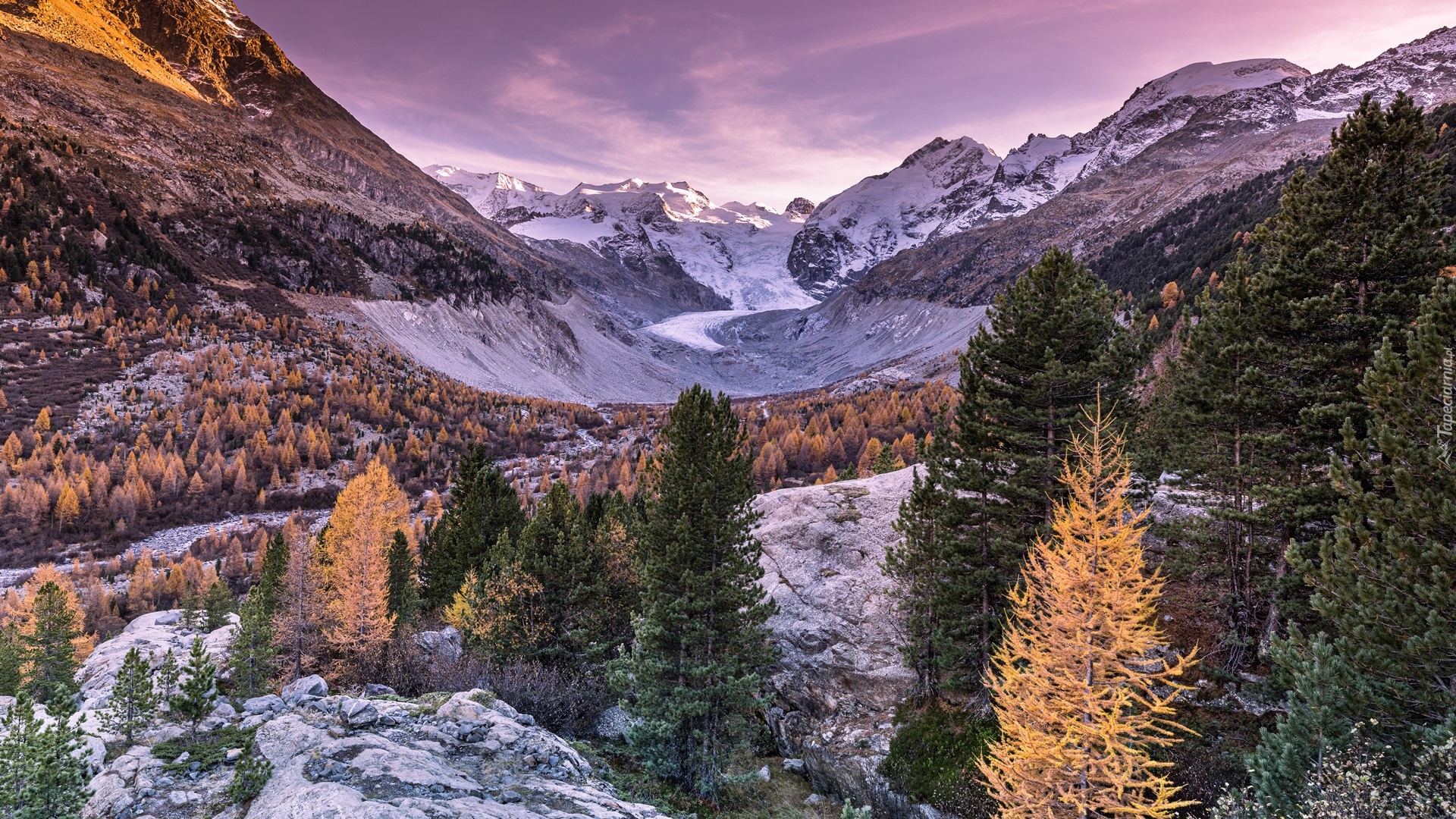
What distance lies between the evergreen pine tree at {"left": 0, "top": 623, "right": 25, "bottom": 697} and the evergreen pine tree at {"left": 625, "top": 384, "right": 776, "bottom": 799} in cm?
2828

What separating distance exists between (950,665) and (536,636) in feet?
55.8

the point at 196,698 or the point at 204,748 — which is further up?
the point at 196,698

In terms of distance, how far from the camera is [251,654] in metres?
23.1

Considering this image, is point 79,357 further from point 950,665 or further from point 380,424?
point 950,665

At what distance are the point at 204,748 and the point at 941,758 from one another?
17713 mm

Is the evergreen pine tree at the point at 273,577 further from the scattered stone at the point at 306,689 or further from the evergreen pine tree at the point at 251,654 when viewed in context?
the scattered stone at the point at 306,689

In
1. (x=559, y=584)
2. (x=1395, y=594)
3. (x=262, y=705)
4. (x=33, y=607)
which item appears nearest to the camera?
(x=1395, y=594)

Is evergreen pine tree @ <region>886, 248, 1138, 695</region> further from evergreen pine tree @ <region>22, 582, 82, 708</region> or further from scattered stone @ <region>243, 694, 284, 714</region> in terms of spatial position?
evergreen pine tree @ <region>22, 582, 82, 708</region>

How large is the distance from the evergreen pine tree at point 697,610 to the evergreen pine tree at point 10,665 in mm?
28278

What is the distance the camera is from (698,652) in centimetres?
1941

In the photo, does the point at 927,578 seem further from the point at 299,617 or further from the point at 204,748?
the point at 299,617

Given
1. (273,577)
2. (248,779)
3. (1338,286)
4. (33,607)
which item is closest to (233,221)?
(33,607)

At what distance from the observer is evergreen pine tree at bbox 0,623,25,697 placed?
26188mm

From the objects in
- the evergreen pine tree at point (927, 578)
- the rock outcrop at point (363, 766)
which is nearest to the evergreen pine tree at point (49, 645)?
the rock outcrop at point (363, 766)
